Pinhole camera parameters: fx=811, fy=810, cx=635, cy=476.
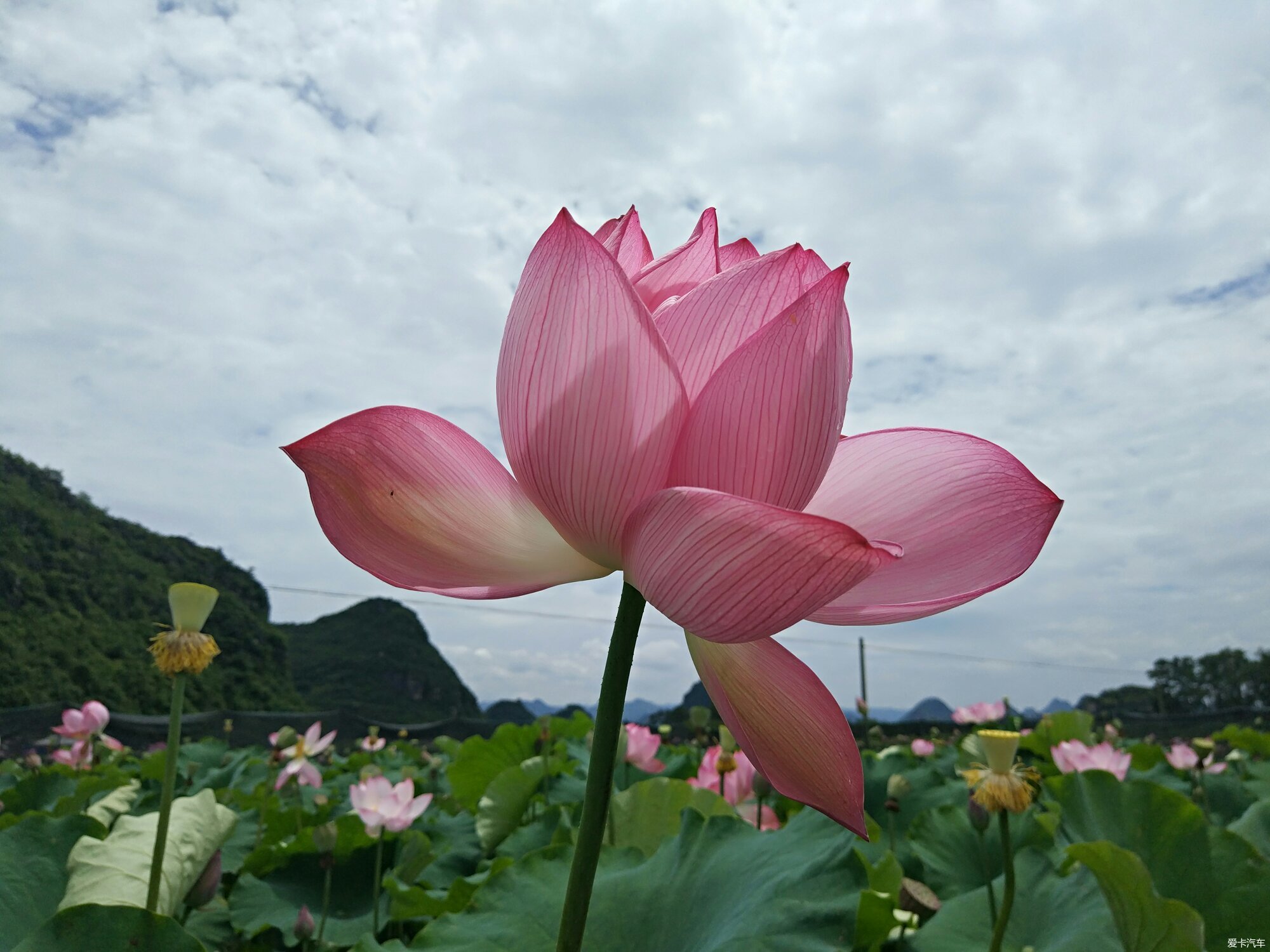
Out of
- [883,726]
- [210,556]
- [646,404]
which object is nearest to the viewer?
[646,404]

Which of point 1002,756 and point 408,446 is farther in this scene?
point 1002,756

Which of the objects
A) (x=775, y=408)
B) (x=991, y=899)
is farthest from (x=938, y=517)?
(x=991, y=899)

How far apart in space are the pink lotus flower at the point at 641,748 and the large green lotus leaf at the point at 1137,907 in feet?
4.00

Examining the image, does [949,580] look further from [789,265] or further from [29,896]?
[29,896]

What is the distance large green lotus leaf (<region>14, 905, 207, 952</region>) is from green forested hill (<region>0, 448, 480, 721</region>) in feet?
72.1

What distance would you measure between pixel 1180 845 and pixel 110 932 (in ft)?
4.05

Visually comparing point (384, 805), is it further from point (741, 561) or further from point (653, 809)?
point (741, 561)

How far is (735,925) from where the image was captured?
69 cm

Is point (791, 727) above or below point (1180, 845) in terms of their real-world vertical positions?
above

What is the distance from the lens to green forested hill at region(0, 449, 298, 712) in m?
23.0

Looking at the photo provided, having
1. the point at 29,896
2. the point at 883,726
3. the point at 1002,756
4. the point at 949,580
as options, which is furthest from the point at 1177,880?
the point at 883,726

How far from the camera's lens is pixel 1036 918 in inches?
43.1

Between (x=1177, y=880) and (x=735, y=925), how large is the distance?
755 millimetres

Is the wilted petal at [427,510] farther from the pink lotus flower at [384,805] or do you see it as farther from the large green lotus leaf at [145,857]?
the pink lotus flower at [384,805]
